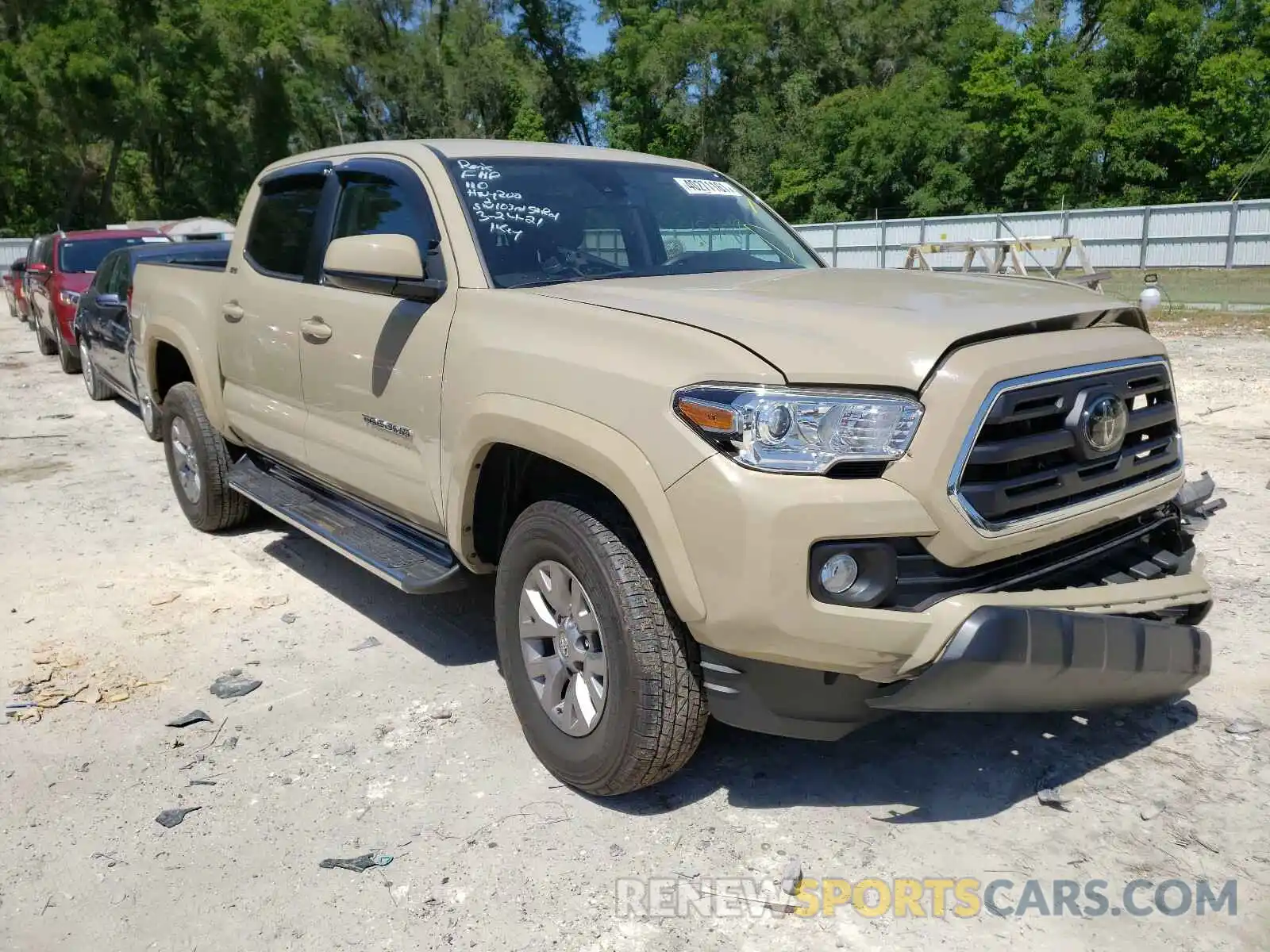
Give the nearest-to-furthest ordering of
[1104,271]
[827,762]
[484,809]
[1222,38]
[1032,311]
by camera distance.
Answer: [1032,311], [484,809], [827,762], [1104,271], [1222,38]

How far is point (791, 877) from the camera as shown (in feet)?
9.26

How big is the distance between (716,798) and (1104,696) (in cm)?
117

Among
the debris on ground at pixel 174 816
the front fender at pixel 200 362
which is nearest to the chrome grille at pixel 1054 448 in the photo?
the debris on ground at pixel 174 816

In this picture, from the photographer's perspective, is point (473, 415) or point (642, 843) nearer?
point (642, 843)

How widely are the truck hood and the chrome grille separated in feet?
0.61

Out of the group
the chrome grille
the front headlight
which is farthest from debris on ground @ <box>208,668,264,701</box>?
the chrome grille

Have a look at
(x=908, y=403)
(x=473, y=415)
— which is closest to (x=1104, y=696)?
(x=908, y=403)

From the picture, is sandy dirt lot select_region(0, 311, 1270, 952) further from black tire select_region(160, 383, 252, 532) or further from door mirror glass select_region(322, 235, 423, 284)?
door mirror glass select_region(322, 235, 423, 284)

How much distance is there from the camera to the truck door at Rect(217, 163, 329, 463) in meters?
4.67

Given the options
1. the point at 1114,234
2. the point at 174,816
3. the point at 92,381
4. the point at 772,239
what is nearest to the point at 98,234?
the point at 92,381

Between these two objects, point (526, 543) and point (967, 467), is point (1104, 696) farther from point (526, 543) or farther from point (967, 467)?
point (526, 543)

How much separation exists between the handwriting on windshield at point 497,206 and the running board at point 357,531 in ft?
3.89

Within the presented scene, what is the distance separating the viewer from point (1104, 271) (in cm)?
2531

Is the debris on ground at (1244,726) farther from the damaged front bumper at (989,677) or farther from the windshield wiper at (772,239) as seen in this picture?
the windshield wiper at (772,239)
